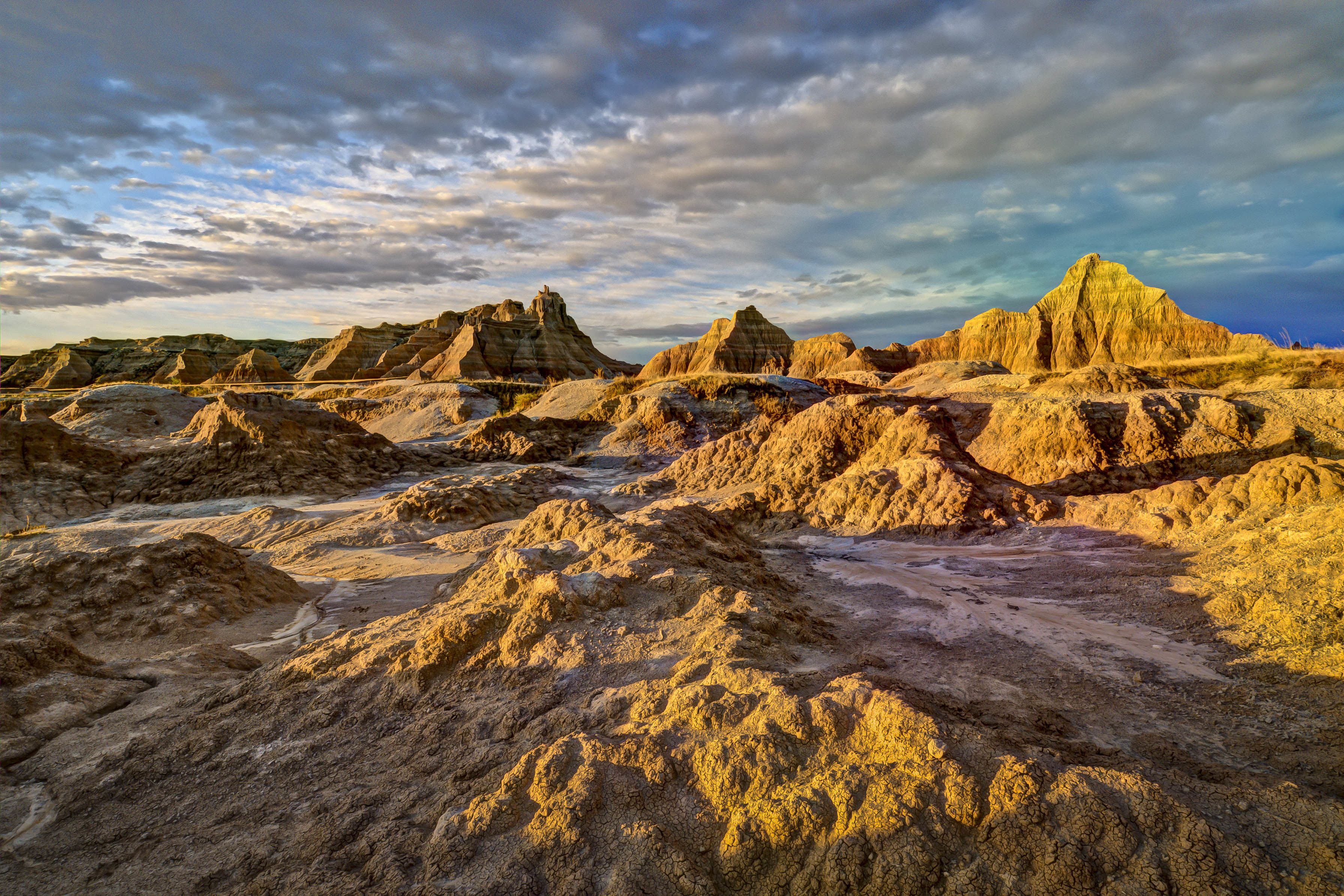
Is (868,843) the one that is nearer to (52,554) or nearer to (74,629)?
(74,629)

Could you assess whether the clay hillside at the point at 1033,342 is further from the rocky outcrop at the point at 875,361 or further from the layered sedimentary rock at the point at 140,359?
the layered sedimentary rock at the point at 140,359

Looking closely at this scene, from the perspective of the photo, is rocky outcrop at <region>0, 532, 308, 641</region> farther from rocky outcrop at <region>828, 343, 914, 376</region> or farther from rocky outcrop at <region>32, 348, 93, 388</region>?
rocky outcrop at <region>32, 348, 93, 388</region>

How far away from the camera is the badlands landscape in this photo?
8.77 feet

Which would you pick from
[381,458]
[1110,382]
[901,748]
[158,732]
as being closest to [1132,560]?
[901,748]

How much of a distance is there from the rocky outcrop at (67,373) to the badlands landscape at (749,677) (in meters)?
60.8

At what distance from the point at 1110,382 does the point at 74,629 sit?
2275cm

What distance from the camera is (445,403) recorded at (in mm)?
31625

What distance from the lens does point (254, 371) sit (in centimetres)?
5781

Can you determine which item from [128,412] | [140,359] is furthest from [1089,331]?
[140,359]

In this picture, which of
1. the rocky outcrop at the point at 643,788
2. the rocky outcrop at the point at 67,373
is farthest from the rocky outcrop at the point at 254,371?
the rocky outcrop at the point at 643,788

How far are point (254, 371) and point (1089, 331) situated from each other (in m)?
73.5

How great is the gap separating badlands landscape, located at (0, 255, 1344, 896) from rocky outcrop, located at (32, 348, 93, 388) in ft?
200

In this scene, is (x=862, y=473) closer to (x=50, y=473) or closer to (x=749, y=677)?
(x=749, y=677)

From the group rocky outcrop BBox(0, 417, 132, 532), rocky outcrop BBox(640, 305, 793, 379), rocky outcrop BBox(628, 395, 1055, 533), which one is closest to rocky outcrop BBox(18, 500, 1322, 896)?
rocky outcrop BBox(628, 395, 1055, 533)
